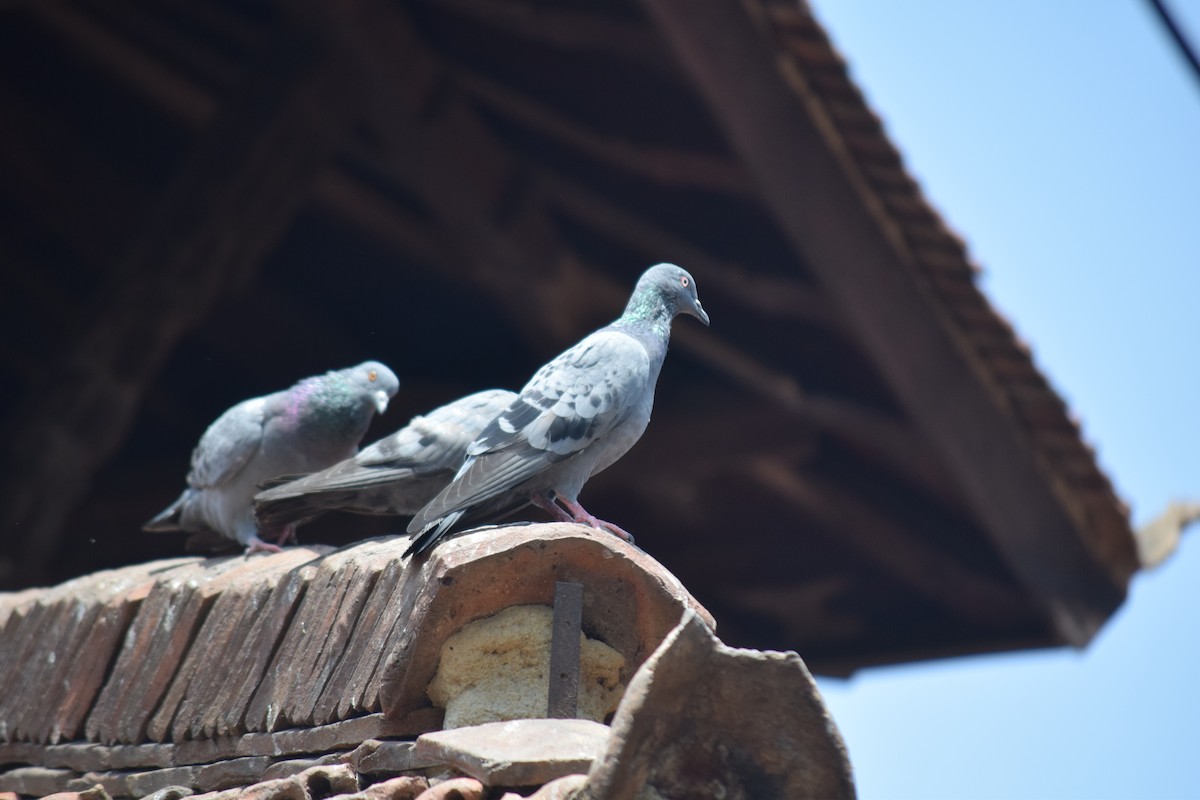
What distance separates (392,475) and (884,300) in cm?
239

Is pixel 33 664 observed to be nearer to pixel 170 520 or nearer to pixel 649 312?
pixel 170 520

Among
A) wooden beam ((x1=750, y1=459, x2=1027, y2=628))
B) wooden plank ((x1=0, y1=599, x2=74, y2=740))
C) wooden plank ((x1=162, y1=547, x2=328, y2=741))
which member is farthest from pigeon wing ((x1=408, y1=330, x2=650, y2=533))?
wooden beam ((x1=750, y1=459, x2=1027, y2=628))

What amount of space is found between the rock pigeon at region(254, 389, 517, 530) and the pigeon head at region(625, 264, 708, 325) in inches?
17.1

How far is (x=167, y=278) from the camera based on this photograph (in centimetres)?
567

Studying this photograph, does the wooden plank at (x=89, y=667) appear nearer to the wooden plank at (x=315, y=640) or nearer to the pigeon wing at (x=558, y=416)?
the wooden plank at (x=315, y=640)

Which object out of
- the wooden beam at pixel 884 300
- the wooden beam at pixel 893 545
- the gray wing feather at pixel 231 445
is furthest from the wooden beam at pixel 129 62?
the wooden beam at pixel 893 545

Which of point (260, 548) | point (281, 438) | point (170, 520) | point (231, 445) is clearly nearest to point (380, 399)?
point (281, 438)

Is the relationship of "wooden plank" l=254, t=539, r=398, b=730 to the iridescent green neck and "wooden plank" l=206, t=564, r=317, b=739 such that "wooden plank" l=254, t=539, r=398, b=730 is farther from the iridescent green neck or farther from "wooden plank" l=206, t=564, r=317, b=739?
the iridescent green neck

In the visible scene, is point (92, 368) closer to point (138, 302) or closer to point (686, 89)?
point (138, 302)

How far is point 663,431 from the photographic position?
6.81 metres

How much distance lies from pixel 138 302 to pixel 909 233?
291cm

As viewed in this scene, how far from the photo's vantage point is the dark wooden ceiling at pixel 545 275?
17.6ft

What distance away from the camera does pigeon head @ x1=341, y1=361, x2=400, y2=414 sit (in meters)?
4.34

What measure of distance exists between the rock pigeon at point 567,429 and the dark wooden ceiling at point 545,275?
6.18 ft
